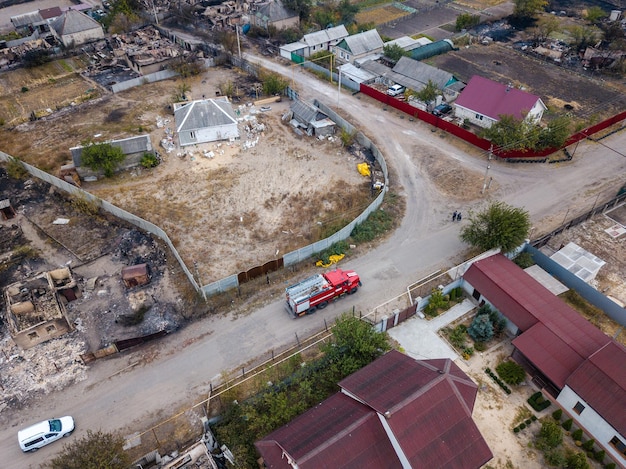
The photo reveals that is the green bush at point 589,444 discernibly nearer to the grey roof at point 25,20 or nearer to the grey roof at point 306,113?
the grey roof at point 306,113

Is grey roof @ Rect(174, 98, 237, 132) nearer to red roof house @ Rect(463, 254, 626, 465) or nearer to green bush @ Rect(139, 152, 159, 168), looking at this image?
green bush @ Rect(139, 152, 159, 168)

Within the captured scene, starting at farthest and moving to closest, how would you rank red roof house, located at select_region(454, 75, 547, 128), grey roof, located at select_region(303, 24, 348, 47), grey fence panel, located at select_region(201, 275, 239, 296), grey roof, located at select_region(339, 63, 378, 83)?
1. grey roof, located at select_region(303, 24, 348, 47)
2. grey roof, located at select_region(339, 63, 378, 83)
3. red roof house, located at select_region(454, 75, 547, 128)
4. grey fence panel, located at select_region(201, 275, 239, 296)

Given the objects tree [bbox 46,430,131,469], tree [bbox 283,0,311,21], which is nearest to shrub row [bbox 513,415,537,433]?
tree [bbox 46,430,131,469]

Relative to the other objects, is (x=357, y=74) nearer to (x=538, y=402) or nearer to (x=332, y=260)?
(x=332, y=260)

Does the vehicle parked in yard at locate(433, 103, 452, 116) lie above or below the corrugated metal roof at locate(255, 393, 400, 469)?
above

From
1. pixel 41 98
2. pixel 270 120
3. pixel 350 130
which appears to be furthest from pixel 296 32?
pixel 41 98

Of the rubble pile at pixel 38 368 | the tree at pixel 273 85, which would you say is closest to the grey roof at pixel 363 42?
the tree at pixel 273 85

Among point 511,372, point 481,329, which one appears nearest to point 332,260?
point 481,329
